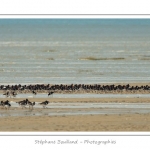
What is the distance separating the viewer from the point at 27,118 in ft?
78.7

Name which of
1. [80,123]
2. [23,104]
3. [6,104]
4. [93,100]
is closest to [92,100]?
[93,100]

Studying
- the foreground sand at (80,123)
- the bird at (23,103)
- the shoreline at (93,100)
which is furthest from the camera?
the shoreline at (93,100)

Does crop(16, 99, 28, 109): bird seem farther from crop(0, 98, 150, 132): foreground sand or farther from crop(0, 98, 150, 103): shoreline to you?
crop(0, 98, 150, 103): shoreline

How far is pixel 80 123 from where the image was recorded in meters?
23.1

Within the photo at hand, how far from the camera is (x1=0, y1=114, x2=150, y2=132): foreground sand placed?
73.8ft

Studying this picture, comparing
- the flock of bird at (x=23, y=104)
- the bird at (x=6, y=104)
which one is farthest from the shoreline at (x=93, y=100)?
the bird at (x=6, y=104)

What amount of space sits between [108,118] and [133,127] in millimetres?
1473

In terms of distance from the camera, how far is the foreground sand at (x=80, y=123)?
2250cm

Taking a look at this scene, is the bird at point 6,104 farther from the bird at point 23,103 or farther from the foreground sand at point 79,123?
the foreground sand at point 79,123

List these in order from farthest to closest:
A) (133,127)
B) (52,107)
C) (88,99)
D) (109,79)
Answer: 1. (109,79)
2. (88,99)
3. (52,107)
4. (133,127)

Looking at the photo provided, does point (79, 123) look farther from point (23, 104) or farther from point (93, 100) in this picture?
point (93, 100)

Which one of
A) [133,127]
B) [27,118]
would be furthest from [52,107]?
[133,127]

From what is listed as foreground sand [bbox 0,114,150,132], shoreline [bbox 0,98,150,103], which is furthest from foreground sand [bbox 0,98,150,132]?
shoreline [bbox 0,98,150,103]

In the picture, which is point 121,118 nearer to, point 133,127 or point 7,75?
point 133,127
